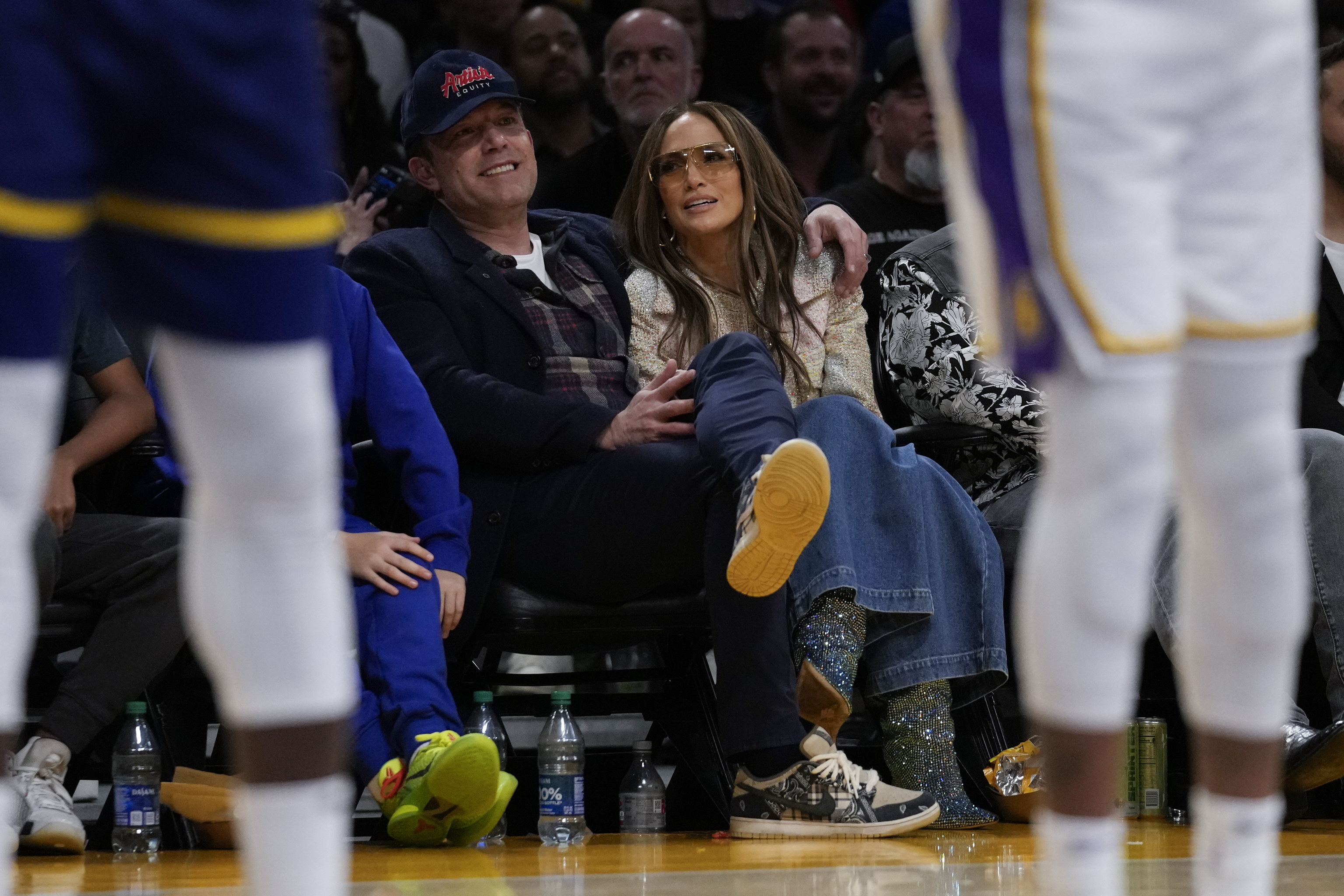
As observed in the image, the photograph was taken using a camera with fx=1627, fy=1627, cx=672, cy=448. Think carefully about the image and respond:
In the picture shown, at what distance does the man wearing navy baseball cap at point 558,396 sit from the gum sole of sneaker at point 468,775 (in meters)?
0.44

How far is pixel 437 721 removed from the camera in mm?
2668

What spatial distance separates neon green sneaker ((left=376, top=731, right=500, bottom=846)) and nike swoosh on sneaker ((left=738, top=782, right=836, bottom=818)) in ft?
1.55

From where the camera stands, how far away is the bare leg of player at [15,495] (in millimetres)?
1016

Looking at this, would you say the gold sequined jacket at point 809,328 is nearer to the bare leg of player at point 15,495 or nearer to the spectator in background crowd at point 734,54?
the spectator in background crowd at point 734,54

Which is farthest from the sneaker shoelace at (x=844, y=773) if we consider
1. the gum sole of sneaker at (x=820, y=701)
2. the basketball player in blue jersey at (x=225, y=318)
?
the basketball player in blue jersey at (x=225, y=318)

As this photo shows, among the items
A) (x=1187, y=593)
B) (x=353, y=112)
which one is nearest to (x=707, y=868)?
(x=1187, y=593)

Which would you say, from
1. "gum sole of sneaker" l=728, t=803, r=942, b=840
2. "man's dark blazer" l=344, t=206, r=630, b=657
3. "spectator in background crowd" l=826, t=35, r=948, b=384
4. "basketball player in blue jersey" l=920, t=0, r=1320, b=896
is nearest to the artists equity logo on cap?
"man's dark blazer" l=344, t=206, r=630, b=657

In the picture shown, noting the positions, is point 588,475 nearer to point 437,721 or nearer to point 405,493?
point 405,493

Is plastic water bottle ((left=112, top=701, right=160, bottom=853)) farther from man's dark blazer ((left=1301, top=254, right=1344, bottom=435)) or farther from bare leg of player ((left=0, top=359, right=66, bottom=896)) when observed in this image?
man's dark blazer ((left=1301, top=254, right=1344, bottom=435))

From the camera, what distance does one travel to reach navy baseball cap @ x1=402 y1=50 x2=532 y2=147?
3.34 meters

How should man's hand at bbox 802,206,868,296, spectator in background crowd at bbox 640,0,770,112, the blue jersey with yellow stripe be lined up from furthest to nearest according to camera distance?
spectator in background crowd at bbox 640,0,770,112 < man's hand at bbox 802,206,868,296 < the blue jersey with yellow stripe

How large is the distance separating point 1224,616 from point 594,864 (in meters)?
1.34

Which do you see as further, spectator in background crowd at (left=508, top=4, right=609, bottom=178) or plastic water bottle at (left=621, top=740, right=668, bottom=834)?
spectator in background crowd at (left=508, top=4, right=609, bottom=178)

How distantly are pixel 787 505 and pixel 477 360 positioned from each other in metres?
0.96
